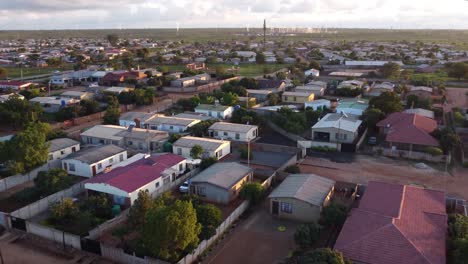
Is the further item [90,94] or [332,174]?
[90,94]

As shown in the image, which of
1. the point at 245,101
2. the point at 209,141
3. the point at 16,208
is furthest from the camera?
the point at 245,101

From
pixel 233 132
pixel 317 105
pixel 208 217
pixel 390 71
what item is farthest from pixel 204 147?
pixel 390 71

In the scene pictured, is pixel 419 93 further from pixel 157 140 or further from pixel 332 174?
pixel 157 140

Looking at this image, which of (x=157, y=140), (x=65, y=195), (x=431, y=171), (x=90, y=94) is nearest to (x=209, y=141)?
(x=157, y=140)

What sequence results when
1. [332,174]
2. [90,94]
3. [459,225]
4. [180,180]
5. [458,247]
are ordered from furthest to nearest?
[90,94], [332,174], [180,180], [459,225], [458,247]

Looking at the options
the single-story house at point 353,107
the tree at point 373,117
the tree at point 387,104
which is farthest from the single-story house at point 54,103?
the tree at point 387,104

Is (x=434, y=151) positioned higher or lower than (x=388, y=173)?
higher

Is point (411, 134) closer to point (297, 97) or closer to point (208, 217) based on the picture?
point (297, 97)
